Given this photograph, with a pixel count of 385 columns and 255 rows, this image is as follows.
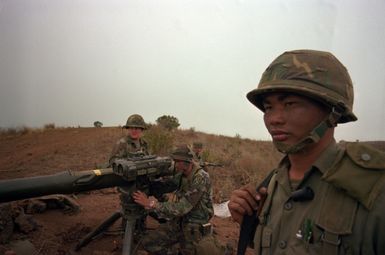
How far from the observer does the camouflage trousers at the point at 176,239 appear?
4.44 m

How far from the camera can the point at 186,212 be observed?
4.34m

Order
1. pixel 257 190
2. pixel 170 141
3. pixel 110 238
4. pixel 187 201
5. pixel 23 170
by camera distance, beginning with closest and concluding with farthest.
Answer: pixel 257 190
pixel 187 201
pixel 110 238
pixel 23 170
pixel 170 141

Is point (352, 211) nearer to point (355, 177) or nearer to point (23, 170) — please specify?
point (355, 177)

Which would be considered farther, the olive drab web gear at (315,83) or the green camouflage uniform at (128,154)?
the green camouflage uniform at (128,154)

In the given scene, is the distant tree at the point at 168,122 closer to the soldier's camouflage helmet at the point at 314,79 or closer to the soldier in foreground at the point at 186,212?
the soldier in foreground at the point at 186,212

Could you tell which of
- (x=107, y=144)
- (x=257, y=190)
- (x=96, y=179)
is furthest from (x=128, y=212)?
(x=107, y=144)

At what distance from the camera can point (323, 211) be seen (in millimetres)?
1309

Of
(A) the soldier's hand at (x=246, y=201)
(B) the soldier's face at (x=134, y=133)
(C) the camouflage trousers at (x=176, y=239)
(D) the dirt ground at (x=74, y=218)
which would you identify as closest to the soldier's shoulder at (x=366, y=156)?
(A) the soldier's hand at (x=246, y=201)

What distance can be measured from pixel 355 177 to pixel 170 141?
11426 mm

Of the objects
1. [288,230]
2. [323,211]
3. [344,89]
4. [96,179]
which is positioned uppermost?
[344,89]

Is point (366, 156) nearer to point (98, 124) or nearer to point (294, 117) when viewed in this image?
point (294, 117)

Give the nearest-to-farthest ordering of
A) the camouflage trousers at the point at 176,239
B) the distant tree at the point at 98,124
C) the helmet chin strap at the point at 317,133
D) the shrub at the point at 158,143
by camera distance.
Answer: the helmet chin strap at the point at 317,133 → the camouflage trousers at the point at 176,239 → the shrub at the point at 158,143 → the distant tree at the point at 98,124

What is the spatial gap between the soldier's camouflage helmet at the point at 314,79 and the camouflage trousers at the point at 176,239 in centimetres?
322

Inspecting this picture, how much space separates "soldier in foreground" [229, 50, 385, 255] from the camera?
4.00 ft
